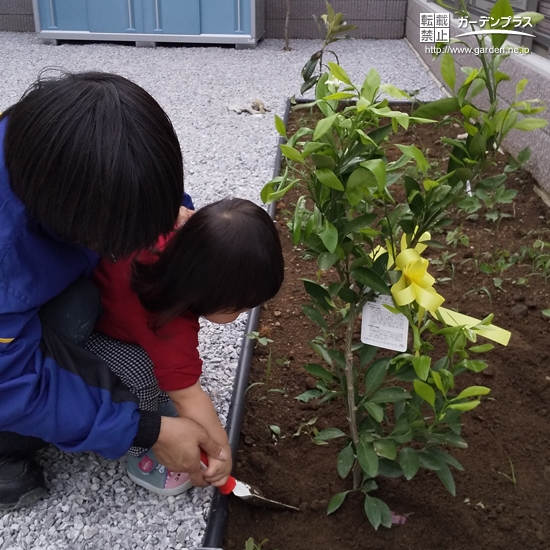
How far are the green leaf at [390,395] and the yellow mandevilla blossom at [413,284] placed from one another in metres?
0.20

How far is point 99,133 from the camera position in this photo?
960mm

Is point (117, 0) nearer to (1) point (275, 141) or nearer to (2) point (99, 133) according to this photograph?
(1) point (275, 141)

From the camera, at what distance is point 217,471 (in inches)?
52.5

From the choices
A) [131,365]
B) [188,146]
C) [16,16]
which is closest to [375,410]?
[131,365]

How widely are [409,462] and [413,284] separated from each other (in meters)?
0.35

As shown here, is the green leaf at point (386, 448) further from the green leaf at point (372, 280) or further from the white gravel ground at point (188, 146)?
the white gravel ground at point (188, 146)

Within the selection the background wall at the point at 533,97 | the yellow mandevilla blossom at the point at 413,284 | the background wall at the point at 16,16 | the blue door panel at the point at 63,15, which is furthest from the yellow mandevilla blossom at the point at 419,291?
the background wall at the point at 16,16

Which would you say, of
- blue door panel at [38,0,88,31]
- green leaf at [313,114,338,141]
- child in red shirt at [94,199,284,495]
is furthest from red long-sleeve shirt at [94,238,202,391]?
blue door panel at [38,0,88,31]

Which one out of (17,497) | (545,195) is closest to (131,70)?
(545,195)

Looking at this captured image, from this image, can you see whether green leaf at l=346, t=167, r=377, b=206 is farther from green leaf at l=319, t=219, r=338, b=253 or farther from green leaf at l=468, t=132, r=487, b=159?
green leaf at l=468, t=132, r=487, b=159

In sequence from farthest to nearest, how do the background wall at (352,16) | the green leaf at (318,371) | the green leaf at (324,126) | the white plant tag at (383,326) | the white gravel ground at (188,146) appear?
the background wall at (352,16) → the white gravel ground at (188,146) → the green leaf at (318,371) → the white plant tag at (383,326) → the green leaf at (324,126)

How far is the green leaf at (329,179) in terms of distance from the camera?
3.04 feet

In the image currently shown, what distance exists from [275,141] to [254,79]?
5.42ft

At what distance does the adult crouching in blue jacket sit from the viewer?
3.16 feet
